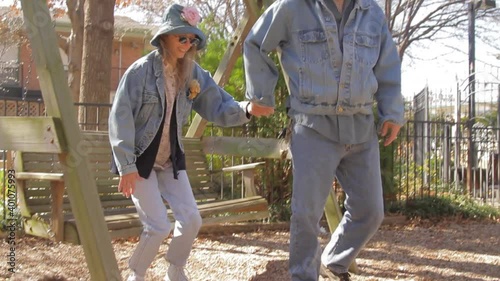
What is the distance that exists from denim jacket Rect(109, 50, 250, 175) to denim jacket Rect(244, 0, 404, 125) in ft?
1.40

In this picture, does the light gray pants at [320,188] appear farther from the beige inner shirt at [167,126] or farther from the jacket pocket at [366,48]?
the beige inner shirt at [167,126]

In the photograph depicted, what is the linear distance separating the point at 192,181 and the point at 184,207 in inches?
80.4

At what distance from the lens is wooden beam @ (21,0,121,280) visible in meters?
3.08

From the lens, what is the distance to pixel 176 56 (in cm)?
362

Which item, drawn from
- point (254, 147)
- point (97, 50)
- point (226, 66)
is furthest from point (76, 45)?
point (254, 147)

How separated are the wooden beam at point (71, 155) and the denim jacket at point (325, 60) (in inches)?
34.5

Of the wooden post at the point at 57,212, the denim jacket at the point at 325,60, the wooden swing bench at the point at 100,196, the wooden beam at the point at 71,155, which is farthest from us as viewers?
the wooden swing bench at the point at 100,196

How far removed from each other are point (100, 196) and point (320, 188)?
2156mm

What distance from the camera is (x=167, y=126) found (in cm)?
361

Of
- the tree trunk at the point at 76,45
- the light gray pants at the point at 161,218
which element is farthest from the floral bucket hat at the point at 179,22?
the tree trunk at the point at 76,45

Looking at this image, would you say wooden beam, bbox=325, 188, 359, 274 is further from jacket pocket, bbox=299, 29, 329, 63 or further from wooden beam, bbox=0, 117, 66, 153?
wooden beam, bbox=0, 117, 66, 153

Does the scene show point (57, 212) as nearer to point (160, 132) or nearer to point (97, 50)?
point (160, 132)

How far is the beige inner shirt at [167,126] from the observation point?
3590mm

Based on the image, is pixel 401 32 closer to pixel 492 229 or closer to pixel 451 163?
pixel 451 163
